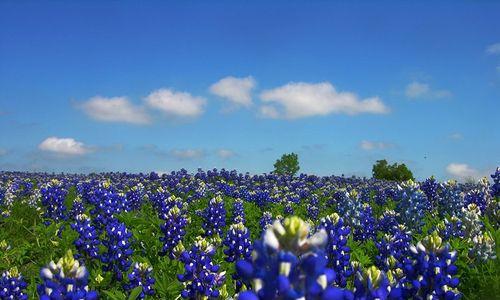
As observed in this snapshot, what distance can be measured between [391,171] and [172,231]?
99.8ft

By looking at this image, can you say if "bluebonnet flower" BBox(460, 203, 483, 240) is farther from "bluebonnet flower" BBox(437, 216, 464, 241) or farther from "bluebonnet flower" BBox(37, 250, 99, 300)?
"bluebonnet flower" BBox(37, 250, 99, 300)

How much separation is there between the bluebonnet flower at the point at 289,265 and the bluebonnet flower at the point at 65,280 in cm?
207

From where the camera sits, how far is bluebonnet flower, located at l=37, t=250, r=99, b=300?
389cm

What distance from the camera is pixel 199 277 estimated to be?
5.53 m

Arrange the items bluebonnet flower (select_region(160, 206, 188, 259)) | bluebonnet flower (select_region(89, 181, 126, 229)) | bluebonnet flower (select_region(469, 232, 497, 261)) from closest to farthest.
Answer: bluebonnet flower (select_region(469, 232, 497, 261)) < bluebonnet flower (select_region(160, 206, 188, 259)) < bluebonnet flower (select_region(89, 181, 126, 229))

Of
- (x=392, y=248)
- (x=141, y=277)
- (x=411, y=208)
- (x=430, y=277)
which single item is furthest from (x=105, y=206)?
(x=430, y=277)

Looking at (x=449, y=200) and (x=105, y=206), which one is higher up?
(x=449, y=200)

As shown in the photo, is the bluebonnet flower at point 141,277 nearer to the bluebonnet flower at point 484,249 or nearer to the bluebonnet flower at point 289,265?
the bluebonnet flower at point 289,265

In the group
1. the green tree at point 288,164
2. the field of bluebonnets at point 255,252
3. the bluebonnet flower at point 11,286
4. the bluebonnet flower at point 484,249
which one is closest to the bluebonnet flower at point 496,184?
the field of bluebonnets at point 255,252

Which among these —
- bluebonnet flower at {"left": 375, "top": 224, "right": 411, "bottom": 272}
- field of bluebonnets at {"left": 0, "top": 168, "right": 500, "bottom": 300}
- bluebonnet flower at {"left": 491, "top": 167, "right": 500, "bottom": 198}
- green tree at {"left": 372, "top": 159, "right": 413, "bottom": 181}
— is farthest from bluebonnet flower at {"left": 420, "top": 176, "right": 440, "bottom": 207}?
green tree at {"left": 372, "top": 159, "right": 413, "bottom": 181}

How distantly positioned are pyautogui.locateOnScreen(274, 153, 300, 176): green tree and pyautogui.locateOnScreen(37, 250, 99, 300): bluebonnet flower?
30.0 meters

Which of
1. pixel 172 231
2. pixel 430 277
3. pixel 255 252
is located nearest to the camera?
Result: pixel 255 252

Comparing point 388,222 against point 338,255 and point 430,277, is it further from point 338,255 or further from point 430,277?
point 430,277

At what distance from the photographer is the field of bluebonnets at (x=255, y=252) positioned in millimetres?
2334
